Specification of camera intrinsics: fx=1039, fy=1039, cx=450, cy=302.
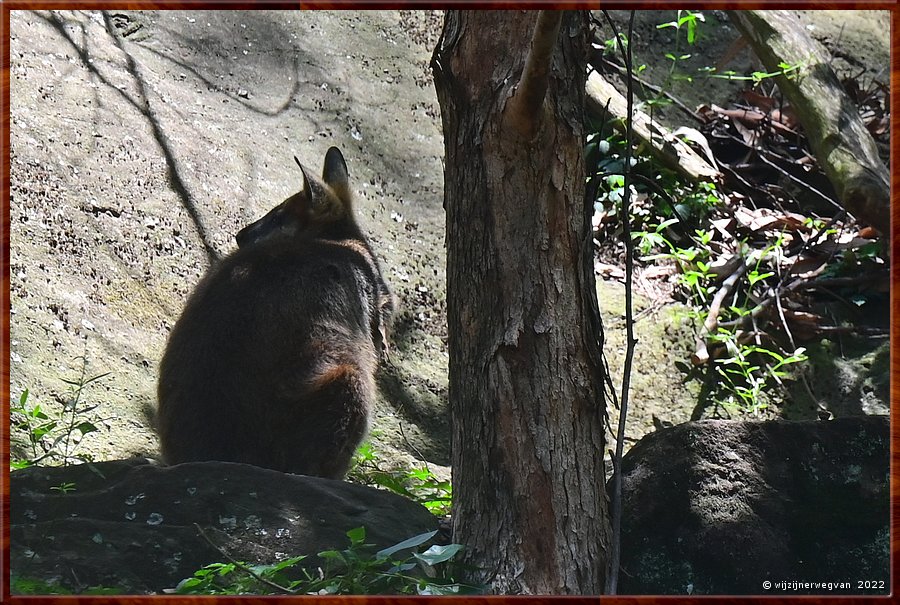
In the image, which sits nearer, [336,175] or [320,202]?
[320,202]

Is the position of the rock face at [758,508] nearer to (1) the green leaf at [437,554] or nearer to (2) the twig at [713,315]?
(1) the green leaf at [437,554]

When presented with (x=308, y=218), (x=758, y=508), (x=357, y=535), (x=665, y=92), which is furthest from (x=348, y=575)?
(x=665, y=92)

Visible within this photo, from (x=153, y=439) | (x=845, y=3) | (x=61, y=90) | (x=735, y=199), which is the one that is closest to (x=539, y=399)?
(x=845, y=3)

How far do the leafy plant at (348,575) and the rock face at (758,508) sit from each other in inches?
30.6

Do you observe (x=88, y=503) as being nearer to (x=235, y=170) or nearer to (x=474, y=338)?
(x=474, y=338)

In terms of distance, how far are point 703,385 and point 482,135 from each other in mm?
3956

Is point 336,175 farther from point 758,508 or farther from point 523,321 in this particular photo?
point 758,508

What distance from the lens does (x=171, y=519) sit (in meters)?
3.60

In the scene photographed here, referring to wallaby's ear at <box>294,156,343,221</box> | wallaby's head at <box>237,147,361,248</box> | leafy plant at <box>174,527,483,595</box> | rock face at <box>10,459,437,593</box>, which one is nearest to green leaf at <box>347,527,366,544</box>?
leafy plant at <box>174,527,483,595</box>

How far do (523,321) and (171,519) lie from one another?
1.40 metres

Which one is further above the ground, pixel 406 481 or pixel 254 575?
pixel 406 481

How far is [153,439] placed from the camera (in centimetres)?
542

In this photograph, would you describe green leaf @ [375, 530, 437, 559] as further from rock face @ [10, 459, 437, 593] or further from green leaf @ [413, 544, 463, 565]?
rock face @ [10, 459, 437, 593]

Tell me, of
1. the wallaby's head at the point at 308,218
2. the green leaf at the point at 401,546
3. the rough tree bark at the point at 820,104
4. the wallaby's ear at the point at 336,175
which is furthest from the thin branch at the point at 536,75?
the rough tree bark at the point at 820,104
